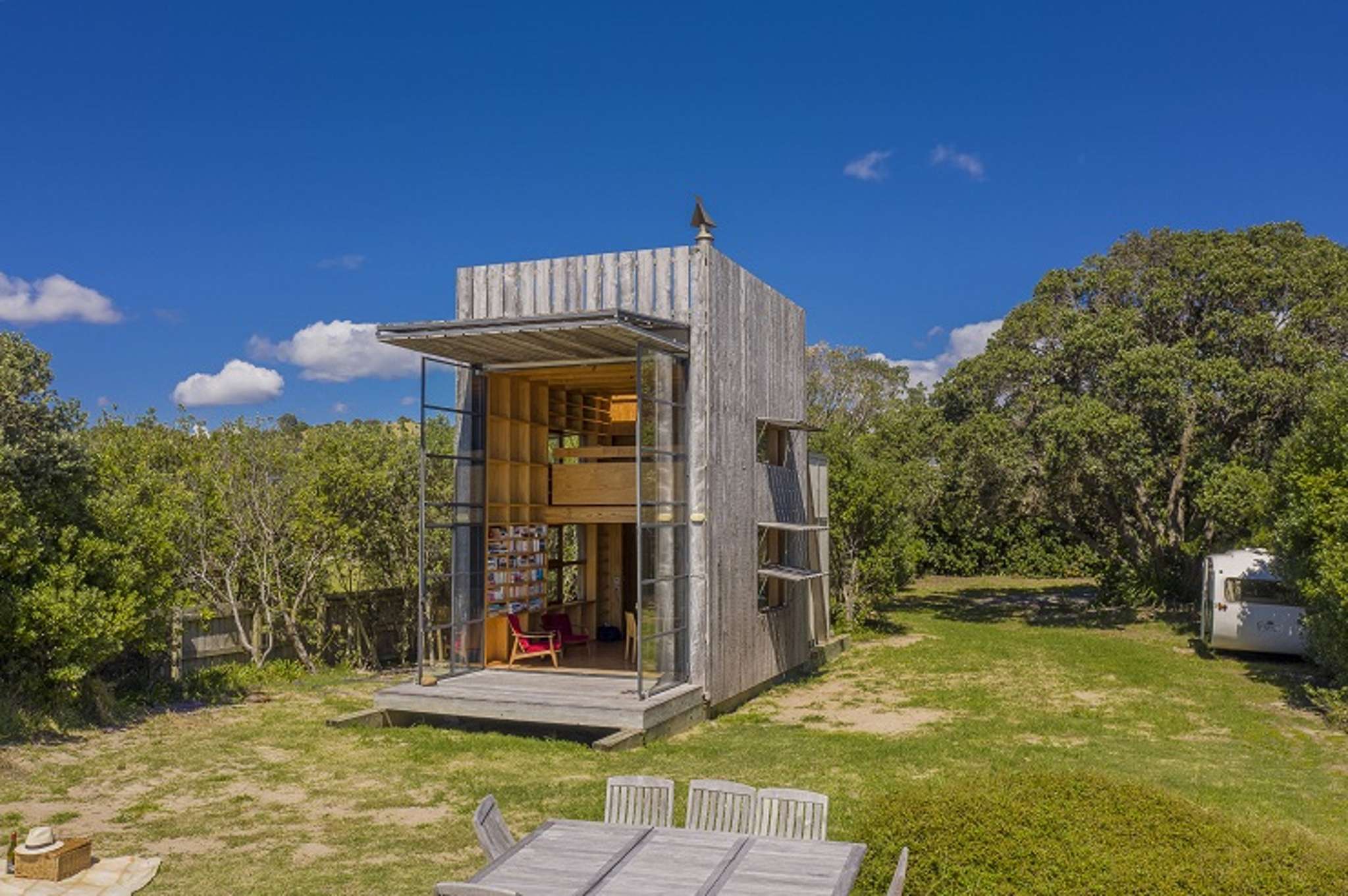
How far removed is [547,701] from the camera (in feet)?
35.6

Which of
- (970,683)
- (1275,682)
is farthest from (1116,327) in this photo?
(970,683)

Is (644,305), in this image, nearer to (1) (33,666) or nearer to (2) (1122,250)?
(1) (33,666)

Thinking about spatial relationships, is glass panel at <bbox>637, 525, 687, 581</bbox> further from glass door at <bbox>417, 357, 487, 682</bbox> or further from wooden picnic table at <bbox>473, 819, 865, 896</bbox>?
wooden picnic table at <bbox>473, 819, 865, 896</bbox>

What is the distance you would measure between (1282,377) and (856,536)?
8.32 metres

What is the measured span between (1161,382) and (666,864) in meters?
17.8

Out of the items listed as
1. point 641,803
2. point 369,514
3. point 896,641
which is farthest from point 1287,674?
point 369,514

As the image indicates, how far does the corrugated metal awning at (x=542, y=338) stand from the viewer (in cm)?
1048

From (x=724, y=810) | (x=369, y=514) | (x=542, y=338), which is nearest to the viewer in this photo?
(x=724, y=810)

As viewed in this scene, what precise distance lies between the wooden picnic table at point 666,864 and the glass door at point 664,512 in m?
6.36

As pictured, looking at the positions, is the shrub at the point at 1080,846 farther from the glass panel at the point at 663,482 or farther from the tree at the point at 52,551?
the tree at the point at 52,551

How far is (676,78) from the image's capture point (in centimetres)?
1994

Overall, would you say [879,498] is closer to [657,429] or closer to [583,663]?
[583,663]

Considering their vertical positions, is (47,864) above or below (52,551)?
below

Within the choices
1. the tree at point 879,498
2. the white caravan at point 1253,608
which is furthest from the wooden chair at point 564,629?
the white caravan at point 1253,608
